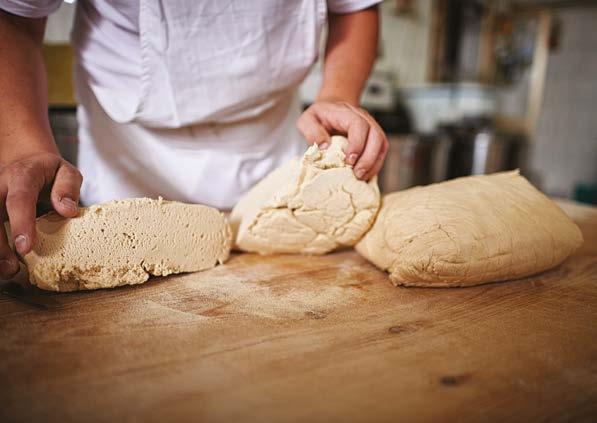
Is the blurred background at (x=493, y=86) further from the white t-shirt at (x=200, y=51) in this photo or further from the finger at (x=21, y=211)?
the finger at (x=21, y=211)

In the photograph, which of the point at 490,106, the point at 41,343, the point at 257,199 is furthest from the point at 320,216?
the point at 490,106

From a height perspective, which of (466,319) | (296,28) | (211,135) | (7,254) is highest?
(296,28)

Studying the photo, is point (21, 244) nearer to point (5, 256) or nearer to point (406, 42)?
point (5, 256)

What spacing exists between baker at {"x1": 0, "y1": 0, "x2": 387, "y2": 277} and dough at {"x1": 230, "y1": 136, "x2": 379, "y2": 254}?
0.15ft

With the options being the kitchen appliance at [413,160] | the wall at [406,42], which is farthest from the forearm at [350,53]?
the wall at [406,42]

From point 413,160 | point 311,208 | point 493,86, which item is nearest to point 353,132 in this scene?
point 311,208

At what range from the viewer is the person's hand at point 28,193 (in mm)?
791

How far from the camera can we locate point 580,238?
3.69 ft

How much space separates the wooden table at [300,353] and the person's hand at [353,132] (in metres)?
0.29

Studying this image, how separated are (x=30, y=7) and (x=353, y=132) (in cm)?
77

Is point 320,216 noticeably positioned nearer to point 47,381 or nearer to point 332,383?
point 332,383

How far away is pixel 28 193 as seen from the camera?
81 cm

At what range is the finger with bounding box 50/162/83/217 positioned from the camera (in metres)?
0.85

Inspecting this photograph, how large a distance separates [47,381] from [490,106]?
14.2ft
